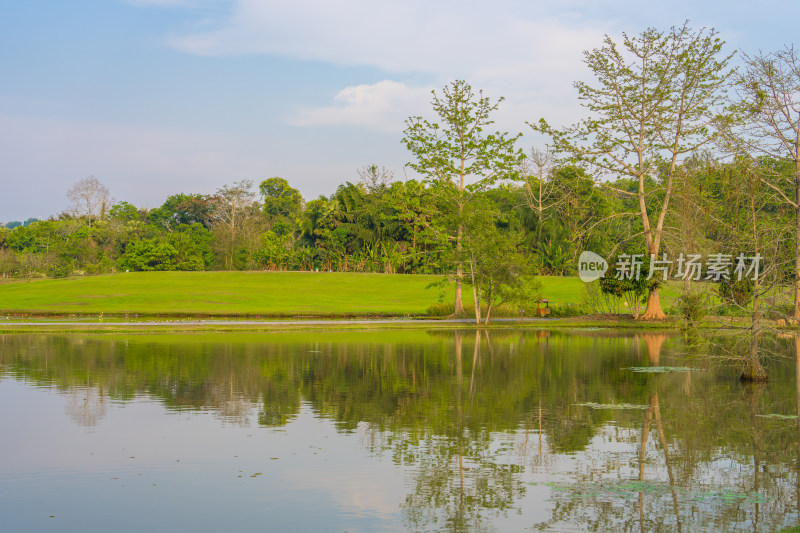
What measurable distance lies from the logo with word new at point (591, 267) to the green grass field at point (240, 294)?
1179mm

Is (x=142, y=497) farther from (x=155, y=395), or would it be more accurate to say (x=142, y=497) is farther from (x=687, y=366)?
(x=687, y=366)

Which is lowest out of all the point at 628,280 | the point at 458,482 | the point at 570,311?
the point at 458,482

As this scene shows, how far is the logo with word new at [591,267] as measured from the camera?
154 feet

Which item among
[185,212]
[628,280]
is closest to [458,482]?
[628,280]

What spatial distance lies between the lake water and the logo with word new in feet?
84.2

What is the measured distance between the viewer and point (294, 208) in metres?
123

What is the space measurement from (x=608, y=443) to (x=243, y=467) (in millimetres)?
5385

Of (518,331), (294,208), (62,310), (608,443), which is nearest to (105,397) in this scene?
(608,443)

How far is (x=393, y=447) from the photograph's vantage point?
36.0ft

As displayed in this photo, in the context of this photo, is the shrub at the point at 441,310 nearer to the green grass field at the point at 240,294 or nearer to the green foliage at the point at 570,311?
the green grass field at the point at 240,294

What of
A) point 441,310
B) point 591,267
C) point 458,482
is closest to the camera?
point 458,482

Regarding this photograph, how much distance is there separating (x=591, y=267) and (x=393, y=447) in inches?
1797

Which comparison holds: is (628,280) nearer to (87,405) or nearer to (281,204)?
(87,405)

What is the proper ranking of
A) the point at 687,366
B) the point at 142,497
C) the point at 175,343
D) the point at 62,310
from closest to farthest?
the point at 142,497
the point at 687,366
the point at 175,343
the point at 62,310
